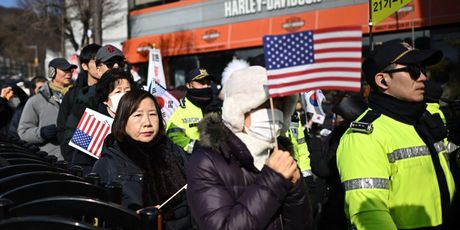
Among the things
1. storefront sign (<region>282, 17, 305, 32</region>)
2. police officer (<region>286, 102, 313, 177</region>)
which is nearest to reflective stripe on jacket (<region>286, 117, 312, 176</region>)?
police officer (<region>286, 102, 313, 177</region>)

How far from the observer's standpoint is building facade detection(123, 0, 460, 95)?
554 inches

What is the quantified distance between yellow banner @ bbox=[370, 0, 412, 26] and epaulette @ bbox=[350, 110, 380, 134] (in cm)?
266

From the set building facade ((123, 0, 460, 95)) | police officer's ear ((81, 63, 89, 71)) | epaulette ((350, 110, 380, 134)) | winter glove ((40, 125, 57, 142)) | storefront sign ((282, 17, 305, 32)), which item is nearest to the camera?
epaulette ((350, 110, 380, 134))

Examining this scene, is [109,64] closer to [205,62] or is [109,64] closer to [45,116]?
[45,116]

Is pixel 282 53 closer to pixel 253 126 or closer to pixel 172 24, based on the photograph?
pixel 253 126

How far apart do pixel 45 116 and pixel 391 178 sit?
13.0 feet

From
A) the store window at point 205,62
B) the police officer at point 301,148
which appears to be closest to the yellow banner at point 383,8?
the police officer at point 301,148

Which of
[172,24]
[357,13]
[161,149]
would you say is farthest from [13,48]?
[161,149]

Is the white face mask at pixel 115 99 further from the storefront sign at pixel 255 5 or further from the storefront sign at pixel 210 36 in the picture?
the storefront sign at pixel 210 36

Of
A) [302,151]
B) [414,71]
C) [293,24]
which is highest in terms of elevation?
[293,24]

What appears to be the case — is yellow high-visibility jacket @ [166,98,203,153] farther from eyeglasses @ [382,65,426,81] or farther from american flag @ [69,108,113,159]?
eyeglasses @ [382,65,426,81]

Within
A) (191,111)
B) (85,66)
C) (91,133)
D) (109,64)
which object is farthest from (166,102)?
(91,133)

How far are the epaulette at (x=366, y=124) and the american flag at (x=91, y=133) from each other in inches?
80.3

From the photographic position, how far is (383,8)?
16.8 ft
